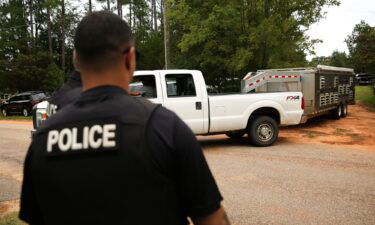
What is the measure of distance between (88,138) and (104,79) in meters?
0.25

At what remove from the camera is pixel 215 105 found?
28.7ft

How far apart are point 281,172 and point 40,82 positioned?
96.7 ft

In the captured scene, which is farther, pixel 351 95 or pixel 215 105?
pixel 351 95

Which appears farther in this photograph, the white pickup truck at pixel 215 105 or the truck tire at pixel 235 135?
the truck tire at pixel 235 135

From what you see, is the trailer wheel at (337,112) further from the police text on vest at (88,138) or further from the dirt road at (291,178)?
the police text on vest at (88,138)

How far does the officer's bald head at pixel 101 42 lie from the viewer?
1.48m

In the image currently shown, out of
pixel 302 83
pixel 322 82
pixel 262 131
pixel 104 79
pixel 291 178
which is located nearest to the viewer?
pixel 104 79

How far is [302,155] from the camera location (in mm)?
8156

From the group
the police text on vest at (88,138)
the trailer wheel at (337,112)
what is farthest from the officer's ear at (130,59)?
the trailer wheel at (337,112)

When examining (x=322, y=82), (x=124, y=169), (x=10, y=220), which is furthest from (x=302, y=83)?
(x=124, y=169)

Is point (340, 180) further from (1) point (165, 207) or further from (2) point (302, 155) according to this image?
(1) point (165, 207)

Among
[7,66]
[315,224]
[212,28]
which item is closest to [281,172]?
[315,224]

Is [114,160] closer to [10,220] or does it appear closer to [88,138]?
[88,138]

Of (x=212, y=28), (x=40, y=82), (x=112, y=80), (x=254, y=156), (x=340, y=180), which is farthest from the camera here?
(x=40, y=82)
